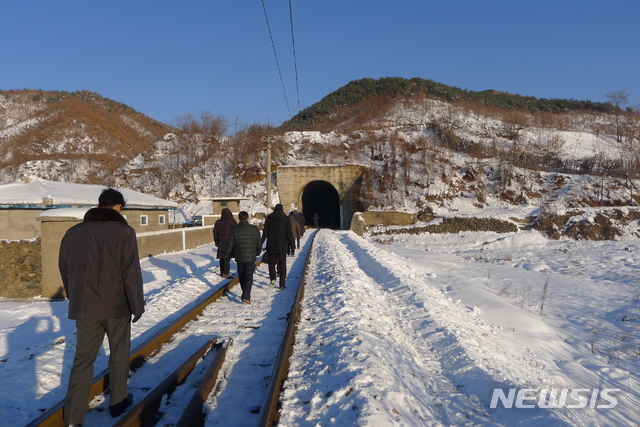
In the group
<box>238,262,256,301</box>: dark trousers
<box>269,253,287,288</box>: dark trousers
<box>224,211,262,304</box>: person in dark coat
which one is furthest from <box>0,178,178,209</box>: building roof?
<box>238,262,256,301</box>: dark trousers

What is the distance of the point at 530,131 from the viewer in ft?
149

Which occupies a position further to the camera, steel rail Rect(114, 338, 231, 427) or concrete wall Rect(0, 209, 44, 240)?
concrete wall Rect(0, 209, 44, 240)

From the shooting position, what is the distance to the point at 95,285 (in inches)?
121

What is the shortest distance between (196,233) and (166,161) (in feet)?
107

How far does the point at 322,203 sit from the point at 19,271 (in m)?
39.9

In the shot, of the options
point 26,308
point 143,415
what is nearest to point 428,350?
point 143,415

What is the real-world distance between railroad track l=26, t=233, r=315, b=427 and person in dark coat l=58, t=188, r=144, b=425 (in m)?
0.32

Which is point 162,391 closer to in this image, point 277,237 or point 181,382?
point 181,382

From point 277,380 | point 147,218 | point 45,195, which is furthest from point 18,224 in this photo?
point 277,380

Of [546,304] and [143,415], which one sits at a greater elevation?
[143,415]

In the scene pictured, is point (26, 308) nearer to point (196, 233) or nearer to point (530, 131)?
point (196, 233)

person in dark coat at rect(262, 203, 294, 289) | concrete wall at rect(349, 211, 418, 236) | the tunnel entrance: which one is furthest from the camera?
the tunnel entrance

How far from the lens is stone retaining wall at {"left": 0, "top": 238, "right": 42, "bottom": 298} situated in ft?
39.8

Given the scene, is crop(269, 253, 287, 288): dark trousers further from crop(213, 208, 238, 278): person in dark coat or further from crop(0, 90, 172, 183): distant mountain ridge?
crop(0, 90, 172, 183): distant mountain ridge
